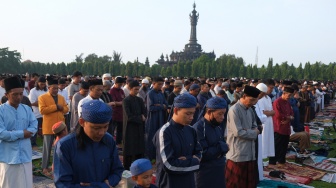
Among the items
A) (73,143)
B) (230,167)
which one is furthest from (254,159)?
(73,143)

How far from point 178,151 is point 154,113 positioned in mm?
4052

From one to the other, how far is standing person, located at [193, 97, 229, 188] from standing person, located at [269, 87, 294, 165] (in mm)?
3683

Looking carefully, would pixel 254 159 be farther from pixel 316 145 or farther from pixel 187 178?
pixel 316 145

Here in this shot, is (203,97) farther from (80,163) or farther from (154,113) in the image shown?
(80,163)

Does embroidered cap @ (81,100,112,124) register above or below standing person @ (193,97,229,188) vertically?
above

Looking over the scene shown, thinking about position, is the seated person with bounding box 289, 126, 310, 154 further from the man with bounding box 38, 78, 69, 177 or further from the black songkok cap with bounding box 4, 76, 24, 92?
the black songkok cap with bounding box 4, 76, 24, 92

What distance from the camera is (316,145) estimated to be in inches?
375

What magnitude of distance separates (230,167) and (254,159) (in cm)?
36

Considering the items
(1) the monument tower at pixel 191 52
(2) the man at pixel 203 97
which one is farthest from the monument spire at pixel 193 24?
(2) the man at pixel 203 97

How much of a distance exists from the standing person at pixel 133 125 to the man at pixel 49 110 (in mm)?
1173

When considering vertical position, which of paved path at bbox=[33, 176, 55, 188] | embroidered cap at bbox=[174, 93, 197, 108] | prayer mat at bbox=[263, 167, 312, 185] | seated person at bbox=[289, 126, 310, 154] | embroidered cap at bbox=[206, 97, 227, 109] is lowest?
prayer mat at bbox=[263, 167, 312, 185]

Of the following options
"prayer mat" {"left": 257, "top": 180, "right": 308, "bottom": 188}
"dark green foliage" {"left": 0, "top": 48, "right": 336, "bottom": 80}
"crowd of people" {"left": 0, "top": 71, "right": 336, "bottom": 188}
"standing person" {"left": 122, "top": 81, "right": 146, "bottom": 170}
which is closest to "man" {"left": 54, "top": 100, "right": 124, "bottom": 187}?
"crowd of people" {"left": 0, "top": 71, "right": 336, "bottom": 188}

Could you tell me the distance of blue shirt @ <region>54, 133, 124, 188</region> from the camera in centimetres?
227

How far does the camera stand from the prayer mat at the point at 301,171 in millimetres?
6731
